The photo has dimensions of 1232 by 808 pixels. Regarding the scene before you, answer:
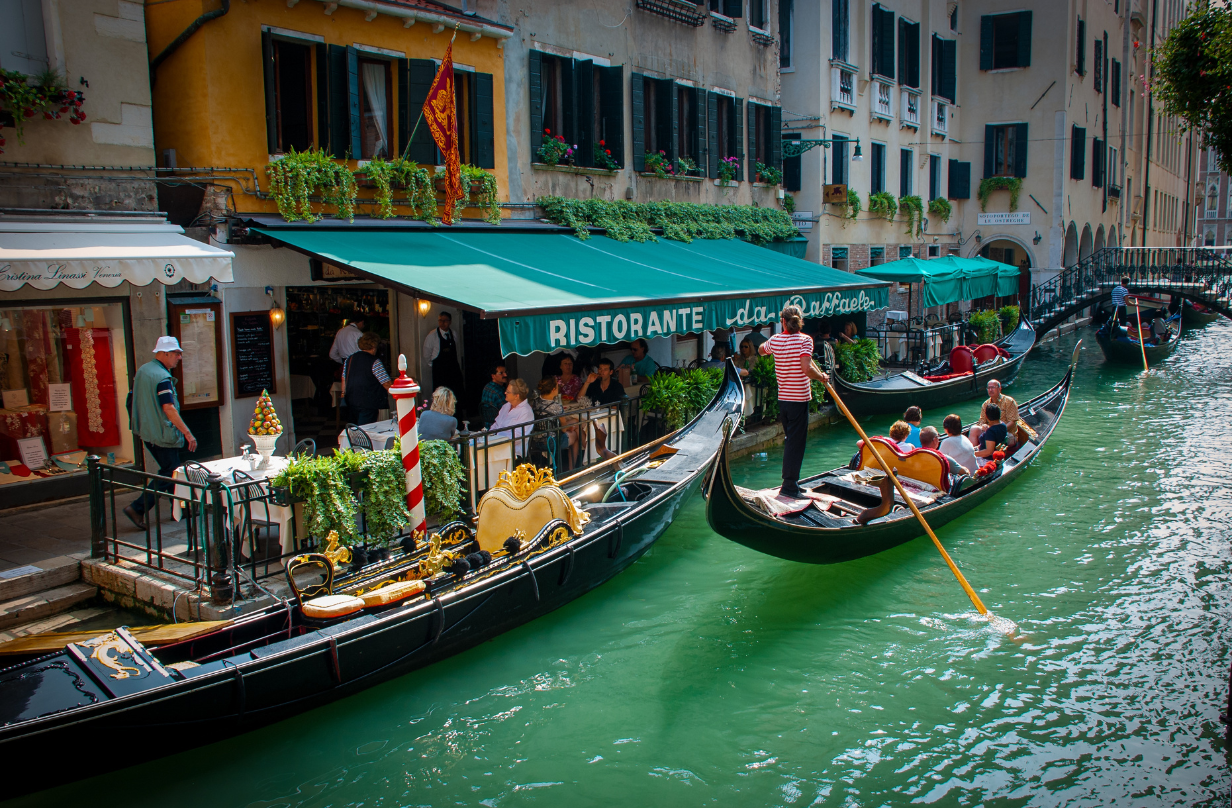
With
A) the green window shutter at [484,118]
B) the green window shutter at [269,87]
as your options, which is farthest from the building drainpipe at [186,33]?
the green window shutter at [484,118]

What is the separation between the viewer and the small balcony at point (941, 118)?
20812 millimetres

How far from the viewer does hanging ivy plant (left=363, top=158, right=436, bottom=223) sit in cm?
831

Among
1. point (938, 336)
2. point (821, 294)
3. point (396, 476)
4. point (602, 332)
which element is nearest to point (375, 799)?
point (396, 476)

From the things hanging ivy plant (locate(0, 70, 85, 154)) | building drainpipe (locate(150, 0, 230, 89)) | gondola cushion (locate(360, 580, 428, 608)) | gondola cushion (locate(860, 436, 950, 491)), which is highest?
building drainpipe (locate(150, 0, 230, 89))

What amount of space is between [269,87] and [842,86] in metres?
12.0

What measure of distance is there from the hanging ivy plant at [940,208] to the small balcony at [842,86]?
4.79 metres

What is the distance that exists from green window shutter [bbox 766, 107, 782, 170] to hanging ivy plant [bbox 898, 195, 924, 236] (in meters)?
5.39

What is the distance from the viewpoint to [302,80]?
26.2 feet

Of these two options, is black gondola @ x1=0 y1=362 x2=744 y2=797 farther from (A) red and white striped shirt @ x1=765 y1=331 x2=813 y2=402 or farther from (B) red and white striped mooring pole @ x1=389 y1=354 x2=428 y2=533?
(A) red and white striped shirt @ x1=765 y1=331 x2=813 y2=402

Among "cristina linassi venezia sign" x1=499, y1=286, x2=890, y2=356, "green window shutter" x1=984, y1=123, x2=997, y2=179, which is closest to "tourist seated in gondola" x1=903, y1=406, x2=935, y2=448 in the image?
"cristina linassi venezia sign" x1=499, y1=286, x2=890, y2=356

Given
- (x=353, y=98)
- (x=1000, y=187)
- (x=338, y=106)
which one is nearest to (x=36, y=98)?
(x=338, y=106)

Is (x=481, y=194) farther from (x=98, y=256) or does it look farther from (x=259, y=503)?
(x=259, y=503)

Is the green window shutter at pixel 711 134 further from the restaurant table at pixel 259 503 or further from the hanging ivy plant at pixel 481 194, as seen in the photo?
the restaurant table at pixel 259 503

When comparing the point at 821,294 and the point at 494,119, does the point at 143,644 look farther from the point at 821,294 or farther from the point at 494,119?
the point at 821,294
